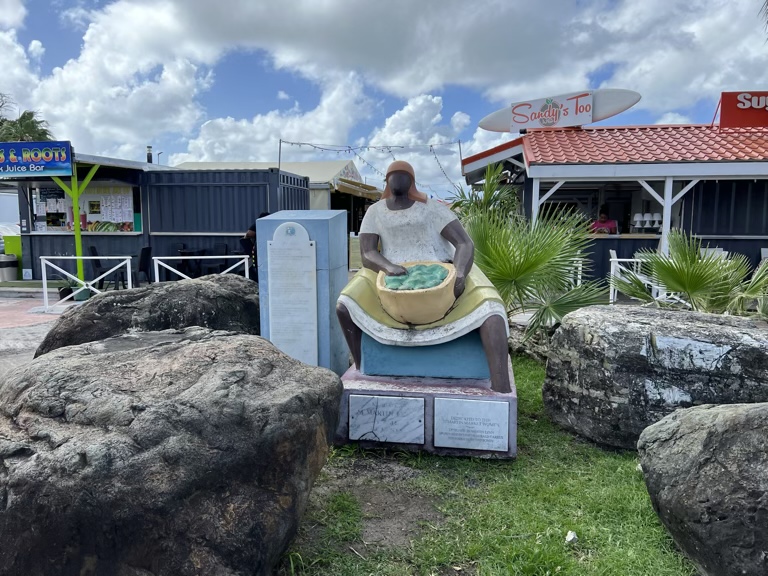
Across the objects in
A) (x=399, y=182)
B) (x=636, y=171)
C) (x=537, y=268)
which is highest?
(x=636, y=171)

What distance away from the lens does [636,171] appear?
902cm

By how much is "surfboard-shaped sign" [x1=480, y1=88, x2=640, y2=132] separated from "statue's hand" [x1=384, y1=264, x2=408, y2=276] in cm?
817

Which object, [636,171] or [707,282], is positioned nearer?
[707,282]

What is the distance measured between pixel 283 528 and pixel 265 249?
2.48 metres

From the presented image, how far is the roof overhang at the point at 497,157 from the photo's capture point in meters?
10.5

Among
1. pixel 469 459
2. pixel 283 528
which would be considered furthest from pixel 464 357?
pixel 283 528

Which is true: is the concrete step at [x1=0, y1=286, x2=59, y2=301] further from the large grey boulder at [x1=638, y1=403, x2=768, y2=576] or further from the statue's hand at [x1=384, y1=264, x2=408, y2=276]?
the large grey boulder at [x1=638, y1=403, x2=768, y2=576]

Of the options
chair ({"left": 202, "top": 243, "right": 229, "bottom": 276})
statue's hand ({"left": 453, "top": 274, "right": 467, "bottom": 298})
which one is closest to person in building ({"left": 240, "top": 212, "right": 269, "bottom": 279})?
chair ({"left": 202, "top": 243, "right": 229, "bottom": 276})

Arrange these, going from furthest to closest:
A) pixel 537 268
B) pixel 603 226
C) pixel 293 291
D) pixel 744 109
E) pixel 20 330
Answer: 1. pixel 603 226
2. pixel 744 109
3. pixel 20 330
4. pixel 537 268
5. pixel 293 291

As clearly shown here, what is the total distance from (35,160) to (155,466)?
9.81 metres

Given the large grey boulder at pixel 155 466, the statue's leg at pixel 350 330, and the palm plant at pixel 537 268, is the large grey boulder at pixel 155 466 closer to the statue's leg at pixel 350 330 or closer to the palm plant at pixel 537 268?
the statue's leg at pixel 350 330

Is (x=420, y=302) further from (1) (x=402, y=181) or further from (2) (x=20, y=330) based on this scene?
(2) (x=20, y=330)

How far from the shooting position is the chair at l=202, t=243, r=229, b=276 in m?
11.1

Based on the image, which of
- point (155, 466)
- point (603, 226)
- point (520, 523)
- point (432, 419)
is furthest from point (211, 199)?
point (155, 466)
